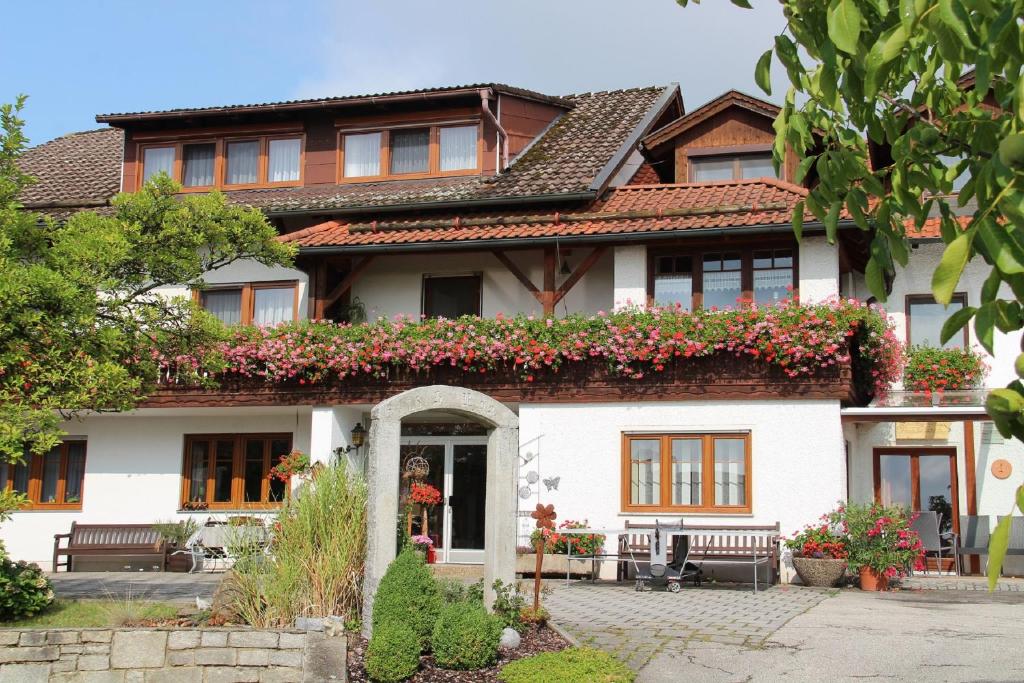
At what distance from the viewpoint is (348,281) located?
21078 mm

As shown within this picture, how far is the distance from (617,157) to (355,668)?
47.5 ft

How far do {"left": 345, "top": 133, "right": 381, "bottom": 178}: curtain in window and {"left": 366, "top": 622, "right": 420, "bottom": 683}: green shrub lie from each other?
1556 centimetres

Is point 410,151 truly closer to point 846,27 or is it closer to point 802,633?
point 802,633

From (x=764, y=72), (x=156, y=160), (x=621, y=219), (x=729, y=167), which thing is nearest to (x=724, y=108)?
(x=729, y=167)

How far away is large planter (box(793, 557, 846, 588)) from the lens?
16.8m

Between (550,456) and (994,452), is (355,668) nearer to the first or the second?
(550,456)

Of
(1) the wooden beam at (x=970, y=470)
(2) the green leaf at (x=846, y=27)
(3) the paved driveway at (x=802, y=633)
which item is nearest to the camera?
(2) the green leaf at (x=846, y=27)

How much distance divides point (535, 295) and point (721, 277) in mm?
3155

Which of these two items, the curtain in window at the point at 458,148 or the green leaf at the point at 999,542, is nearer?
the green leaf at the point at 999,542

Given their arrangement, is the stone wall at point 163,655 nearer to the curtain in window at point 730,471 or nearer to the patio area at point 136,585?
the patio area at point 136,585

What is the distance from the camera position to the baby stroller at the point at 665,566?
15.9 metres

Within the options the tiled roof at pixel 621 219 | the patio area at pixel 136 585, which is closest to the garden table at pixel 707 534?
the tiled roof at pixel 621 219

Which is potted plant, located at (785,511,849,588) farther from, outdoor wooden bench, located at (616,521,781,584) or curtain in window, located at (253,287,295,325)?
curtain in window, located at (253,287,295,325)

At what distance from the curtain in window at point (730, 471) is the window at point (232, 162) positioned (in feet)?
33.6
